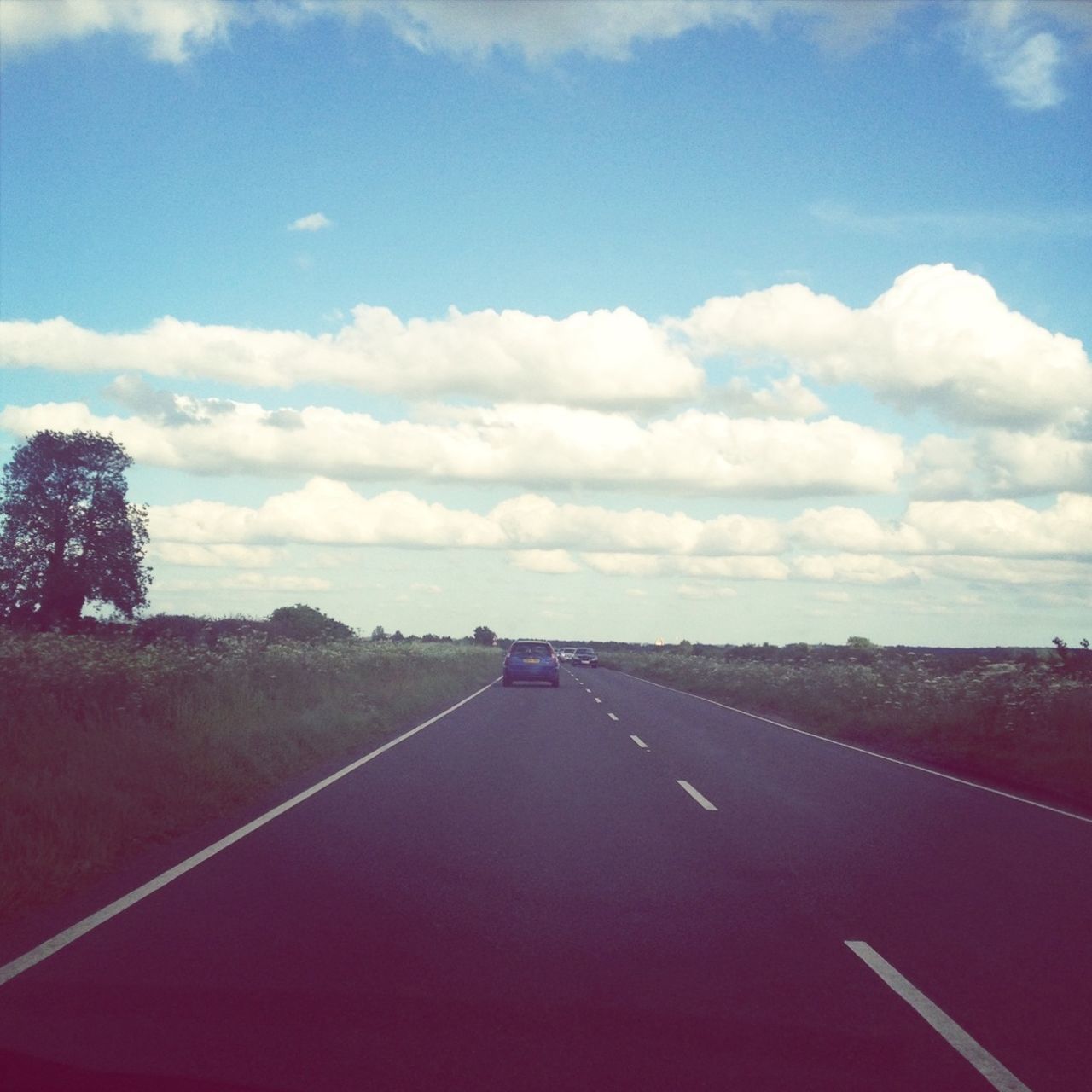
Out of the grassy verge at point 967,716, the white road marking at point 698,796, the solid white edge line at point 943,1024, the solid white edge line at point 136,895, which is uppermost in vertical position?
the grassy verge at point 967,716

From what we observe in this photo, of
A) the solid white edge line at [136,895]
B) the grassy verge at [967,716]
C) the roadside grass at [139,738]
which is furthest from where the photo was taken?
the grassy verge at [967,716]

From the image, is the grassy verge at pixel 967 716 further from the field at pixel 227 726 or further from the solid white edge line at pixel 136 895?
the solid white edge line at pixel 136 895

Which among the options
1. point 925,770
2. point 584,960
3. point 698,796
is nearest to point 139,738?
point 698,796

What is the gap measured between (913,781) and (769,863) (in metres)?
6.88

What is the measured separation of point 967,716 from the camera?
2123cm

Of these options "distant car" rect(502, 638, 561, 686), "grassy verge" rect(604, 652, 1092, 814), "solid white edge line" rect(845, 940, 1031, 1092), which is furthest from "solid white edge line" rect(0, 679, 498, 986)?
"distant car" rect(502, 638, 561, 686)

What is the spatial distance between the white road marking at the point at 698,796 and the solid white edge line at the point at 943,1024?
17.2 ft

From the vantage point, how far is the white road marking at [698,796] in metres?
11.6

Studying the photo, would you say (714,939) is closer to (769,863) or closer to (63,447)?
(769,863)

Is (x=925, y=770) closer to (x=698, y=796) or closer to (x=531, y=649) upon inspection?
(x=698, y=796)

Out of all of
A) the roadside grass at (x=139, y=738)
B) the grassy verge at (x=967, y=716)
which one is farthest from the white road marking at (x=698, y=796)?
the roadside grass at (x=139, y=738)

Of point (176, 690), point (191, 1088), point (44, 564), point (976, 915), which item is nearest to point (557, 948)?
point (191, 1088)

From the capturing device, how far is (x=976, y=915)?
7.08 meters

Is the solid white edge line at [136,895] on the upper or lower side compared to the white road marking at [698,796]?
lower
